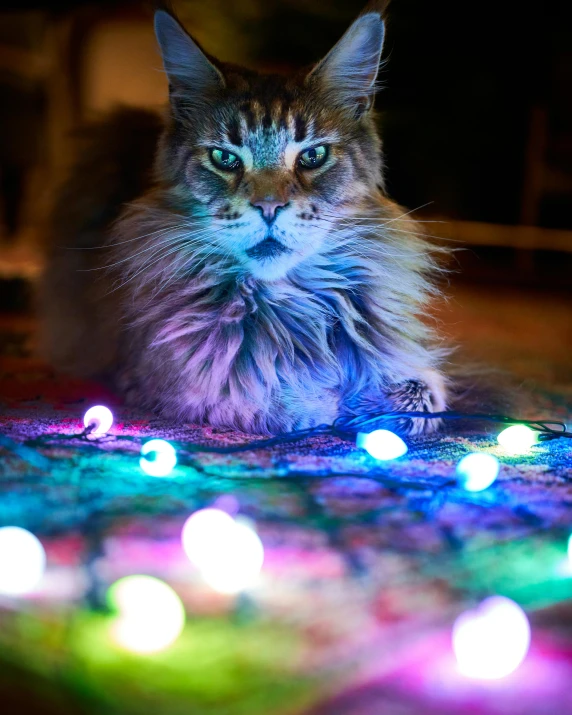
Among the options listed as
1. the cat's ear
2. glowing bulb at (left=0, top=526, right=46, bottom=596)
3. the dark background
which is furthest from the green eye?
the dark background

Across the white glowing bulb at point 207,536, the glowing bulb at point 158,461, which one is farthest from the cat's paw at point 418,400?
the white glowing bulb at point 207,536

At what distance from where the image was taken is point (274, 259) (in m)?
1.49

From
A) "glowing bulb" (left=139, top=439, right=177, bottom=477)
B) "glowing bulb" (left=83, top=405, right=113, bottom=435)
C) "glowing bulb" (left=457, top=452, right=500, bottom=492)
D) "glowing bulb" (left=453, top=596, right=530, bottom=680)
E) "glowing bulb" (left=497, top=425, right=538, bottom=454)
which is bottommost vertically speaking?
"glowing bulb" (left=453, top=596, right=530, bottom=680)

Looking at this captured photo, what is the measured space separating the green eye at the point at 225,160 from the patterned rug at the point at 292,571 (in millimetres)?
583

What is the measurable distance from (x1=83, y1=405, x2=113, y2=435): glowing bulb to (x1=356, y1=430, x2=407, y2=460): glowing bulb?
55 cm

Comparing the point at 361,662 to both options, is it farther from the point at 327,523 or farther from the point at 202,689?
the point at 327,523

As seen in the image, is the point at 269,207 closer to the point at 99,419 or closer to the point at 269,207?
the point at 269,207

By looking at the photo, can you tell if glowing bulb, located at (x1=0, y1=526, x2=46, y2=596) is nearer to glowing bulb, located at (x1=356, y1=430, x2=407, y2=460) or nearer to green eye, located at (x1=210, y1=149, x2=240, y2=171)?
glowing bulb, located at (x1=356, y1=430, x2=407, y2=460)

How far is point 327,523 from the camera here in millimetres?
1113

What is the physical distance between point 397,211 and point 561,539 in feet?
2.96

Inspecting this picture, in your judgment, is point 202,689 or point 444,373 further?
point 444,373

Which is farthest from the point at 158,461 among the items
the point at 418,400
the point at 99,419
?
the point at 418,400

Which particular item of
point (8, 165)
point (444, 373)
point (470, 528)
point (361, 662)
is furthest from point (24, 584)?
point (8, 165)

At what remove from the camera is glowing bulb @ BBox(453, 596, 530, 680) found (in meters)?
0.81
